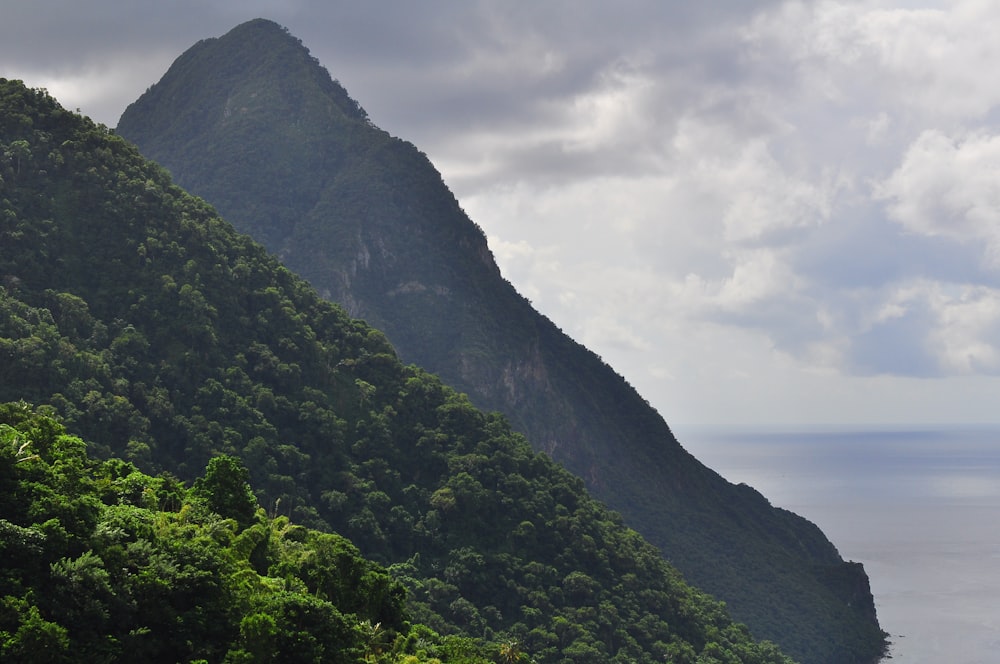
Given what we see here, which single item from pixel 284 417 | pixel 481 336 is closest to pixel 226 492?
pixel 284 417

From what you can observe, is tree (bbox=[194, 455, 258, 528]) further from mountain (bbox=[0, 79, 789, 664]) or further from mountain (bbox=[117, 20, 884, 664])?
mountain (bbox=[117, 20, 884, 664])

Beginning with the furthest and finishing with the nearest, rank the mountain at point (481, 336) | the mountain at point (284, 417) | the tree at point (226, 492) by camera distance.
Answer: the mountain at point (481, 336), the mountain at point (284, 417), the tree at point (226, 492)

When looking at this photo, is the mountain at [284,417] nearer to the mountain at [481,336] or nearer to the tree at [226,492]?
the tree at [226,492]

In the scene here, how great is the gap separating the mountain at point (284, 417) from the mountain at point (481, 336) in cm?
5190

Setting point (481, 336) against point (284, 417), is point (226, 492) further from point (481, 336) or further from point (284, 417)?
point (481, 336)

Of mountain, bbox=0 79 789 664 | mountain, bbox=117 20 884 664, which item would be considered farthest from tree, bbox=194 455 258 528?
mountain, bbox=117 20 884 664

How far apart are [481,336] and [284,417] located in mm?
89017

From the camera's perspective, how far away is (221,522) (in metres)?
45.2

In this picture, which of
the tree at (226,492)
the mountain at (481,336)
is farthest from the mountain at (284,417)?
the mountain at (481,336)

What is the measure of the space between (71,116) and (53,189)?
8.52m

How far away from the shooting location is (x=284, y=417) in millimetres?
85125

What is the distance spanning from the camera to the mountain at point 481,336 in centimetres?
15012

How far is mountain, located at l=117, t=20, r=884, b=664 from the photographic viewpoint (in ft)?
493

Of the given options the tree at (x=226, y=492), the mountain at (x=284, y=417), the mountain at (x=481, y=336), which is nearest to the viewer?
the tree at (x=226, y=492)
